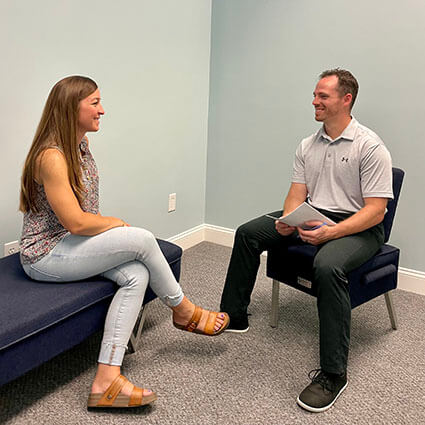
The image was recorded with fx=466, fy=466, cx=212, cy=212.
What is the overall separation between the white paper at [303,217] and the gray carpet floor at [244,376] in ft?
1.79

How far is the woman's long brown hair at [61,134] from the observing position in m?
1.63

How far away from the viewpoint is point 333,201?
2092 millimetres

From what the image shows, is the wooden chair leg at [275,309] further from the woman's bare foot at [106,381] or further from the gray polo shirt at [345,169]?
the woman's bare foot at [106,381]

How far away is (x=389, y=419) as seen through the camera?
1.60 meters

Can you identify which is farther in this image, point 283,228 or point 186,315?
point 283,228

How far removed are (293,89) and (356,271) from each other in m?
1.34

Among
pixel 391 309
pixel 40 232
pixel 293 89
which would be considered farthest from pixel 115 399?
pixel 293 89

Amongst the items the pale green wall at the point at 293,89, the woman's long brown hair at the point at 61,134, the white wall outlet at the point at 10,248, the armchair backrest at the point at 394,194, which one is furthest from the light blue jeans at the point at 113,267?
the pale green wall at the point at 293,89

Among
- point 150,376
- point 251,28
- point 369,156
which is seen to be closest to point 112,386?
point 150,376

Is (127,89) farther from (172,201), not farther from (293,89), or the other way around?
(293,89)

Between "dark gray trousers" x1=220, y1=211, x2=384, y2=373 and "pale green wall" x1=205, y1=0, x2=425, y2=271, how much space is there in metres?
0.72

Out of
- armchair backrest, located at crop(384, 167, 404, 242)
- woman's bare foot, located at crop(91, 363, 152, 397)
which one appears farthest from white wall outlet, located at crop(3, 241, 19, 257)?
armchair backrest, located at crop(384, 167, 404, 242)

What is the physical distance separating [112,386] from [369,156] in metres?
1.35

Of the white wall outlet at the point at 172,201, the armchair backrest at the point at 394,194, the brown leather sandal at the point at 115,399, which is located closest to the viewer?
the brown leather sandal at the point at 115,399
